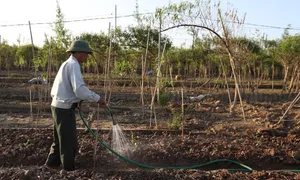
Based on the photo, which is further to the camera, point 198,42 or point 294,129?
point 198,42

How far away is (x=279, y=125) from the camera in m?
6.46

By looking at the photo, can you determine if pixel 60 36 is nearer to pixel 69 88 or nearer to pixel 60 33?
pixel 60 33

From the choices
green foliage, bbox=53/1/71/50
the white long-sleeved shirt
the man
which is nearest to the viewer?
the white long-sleeved shirt

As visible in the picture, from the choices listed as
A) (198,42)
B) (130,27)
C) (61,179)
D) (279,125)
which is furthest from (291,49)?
(61,179)

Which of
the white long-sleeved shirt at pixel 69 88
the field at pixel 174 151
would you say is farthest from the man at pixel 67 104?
the field at pixel 174 151

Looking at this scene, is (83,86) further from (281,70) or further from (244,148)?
(281,70)

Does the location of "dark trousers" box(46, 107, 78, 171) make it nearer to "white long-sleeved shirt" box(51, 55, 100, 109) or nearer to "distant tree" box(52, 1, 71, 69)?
"white long-sleeved shirt" box(51, 55, 100, 109)

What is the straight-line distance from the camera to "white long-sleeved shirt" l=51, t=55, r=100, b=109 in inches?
147

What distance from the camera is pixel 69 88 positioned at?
3.89 m

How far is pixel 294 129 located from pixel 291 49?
386 inches

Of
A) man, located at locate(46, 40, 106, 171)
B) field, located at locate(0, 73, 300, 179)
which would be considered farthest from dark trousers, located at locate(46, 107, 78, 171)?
field, located at locate(0, 73, 300, 179)

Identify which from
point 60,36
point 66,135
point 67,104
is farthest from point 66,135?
point 60,36

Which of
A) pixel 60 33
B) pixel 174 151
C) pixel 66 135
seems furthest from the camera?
pixel 60 33

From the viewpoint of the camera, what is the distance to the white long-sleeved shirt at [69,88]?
12.2 feet
